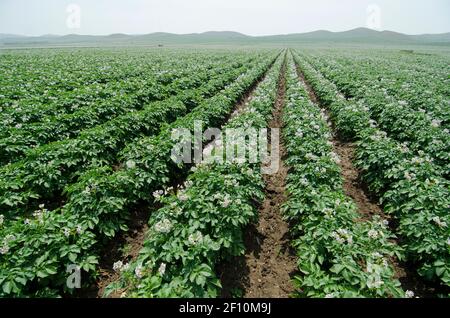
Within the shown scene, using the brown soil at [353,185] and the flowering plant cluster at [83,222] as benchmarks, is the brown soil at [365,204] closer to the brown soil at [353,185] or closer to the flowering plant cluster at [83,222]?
the brown soil at [353,185]

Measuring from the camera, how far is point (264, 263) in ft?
15.3

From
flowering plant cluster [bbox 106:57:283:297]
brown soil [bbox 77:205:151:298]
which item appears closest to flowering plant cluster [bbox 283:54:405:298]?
flowering plant cluster [bbox 106:57:283:297]

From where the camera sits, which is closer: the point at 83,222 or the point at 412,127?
the point at 83,222

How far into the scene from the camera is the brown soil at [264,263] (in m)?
4.15

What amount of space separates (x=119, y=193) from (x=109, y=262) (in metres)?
1.20

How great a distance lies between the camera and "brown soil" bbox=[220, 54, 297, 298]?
4.15 m

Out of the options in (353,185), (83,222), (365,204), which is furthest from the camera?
(353,185)

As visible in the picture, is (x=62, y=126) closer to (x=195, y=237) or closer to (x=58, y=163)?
(x=58, y=163)

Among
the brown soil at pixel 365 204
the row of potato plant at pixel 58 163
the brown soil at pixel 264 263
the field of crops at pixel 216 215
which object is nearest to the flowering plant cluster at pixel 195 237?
the field of crops at pixel 216 215

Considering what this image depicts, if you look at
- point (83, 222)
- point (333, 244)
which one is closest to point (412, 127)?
point (333, 244)

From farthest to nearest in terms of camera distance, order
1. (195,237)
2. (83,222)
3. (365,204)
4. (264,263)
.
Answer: (365,204) < (264,263) < (83,222) < (195,237)

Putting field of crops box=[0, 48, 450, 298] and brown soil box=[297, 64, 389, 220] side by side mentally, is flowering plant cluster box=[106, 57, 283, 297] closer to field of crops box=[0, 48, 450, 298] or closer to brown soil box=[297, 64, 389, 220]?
field of crops box=[0, 48, 450, 298]

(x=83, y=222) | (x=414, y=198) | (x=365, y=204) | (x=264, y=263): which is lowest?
(x=264, y=263)
